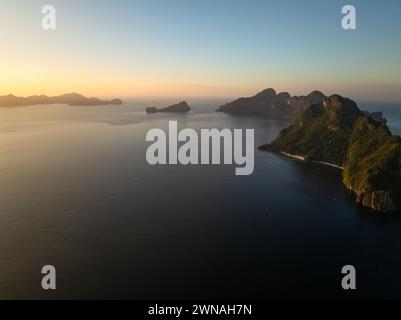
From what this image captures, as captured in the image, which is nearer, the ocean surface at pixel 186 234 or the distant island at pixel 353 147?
the ocean surface at pixel 186 234

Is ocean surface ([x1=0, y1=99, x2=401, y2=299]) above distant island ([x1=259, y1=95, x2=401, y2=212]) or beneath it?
beneath

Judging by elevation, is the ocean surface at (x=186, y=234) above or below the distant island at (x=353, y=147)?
below

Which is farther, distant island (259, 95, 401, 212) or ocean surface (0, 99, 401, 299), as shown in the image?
distant island (259, 95, 401, 212)

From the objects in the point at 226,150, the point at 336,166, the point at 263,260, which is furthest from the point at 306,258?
the point at 226,150

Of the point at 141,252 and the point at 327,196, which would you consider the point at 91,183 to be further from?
the point at 327,196
